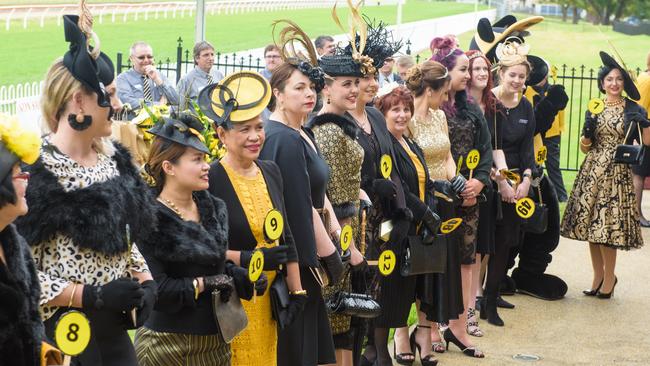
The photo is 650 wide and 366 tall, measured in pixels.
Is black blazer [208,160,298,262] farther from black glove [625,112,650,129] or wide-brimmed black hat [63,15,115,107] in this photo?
black glove [625,112,650,129]

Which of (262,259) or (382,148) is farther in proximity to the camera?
(382,148)

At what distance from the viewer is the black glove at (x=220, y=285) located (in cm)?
487

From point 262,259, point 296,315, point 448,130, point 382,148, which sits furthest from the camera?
point 448,130

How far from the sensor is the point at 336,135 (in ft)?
21.3

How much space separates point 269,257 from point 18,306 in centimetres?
185

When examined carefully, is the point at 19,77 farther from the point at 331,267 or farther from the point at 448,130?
the point at 331,267

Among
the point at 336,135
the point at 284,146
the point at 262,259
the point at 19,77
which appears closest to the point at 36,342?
the point at 262,259

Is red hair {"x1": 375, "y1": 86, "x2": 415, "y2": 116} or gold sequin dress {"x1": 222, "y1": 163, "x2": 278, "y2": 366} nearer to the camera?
gold sequin dress {"x1": 222, "y1": 163, "x2": 278, "y2": 366}

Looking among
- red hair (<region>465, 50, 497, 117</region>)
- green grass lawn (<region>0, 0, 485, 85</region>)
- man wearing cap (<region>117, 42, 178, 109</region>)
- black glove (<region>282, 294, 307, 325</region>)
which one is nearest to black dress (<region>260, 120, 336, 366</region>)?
black glove (<region>282, 294, 307, 325</region>)

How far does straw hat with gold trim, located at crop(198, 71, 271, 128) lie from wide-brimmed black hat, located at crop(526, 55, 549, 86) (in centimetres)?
554

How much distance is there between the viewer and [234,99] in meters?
5.44

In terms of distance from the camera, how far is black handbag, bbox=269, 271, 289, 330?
5.47 metres

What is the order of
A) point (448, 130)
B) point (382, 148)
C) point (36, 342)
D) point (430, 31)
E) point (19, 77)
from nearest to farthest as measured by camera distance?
point (36, 342), point (382, 148), point (448, 130), point (19, 77), point (430, 31)

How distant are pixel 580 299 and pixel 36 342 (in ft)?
24.8
